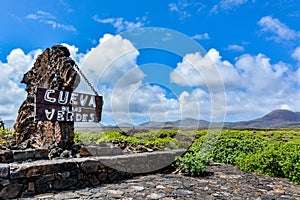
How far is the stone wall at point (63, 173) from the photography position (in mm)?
4055

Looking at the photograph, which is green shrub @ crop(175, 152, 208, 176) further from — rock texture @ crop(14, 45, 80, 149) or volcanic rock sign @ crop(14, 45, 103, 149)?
rock texture @ crop(14, 45, 80, 149)

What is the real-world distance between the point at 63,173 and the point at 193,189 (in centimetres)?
222

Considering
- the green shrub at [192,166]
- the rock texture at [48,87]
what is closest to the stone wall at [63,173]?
the green shrub at [192,166]

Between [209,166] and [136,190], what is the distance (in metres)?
2.93

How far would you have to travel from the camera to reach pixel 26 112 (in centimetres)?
892

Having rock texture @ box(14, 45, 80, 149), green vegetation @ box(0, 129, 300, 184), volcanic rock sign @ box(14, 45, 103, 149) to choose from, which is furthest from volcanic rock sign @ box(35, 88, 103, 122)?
green vegetation @ box(0, 129, 300, 184)

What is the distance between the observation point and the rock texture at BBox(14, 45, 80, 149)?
6.88 meters

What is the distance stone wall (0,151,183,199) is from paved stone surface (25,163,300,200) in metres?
0.19

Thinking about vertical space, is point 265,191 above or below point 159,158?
below

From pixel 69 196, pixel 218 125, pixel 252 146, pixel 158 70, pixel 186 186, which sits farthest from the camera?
pixel 218 125

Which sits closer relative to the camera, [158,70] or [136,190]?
[136,190]

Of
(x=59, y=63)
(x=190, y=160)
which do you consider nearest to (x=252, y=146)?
(x=190, y=160)

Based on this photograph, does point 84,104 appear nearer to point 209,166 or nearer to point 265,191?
point 209,166

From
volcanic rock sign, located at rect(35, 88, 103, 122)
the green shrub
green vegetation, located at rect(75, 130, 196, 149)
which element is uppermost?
volcanic rock sign, located at rect(35, 88, 103, 122)
